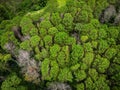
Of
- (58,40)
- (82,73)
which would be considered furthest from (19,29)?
(82,73)

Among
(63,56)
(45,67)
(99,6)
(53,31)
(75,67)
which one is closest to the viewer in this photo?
(75,67)

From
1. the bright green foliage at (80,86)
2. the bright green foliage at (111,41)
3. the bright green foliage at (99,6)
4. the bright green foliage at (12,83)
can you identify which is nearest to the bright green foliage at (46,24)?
the bright green foliage at (99,6)

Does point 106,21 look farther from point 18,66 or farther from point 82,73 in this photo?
point 18,66

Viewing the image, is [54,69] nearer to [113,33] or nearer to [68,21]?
[68,21]

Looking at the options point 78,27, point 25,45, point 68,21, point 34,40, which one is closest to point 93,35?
point 78,27

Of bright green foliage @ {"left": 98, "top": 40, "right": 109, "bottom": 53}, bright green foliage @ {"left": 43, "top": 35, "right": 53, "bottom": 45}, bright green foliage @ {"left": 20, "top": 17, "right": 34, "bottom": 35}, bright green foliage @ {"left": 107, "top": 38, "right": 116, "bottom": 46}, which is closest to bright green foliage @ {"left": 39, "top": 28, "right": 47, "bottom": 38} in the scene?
bright green foliage @ {"left": 43, "top": 35, "right": 53, "bottom": 45}

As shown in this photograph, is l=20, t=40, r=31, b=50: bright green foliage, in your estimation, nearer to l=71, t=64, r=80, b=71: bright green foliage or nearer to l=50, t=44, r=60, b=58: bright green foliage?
l=50, t=44, r=60, b=58: bright green foliage

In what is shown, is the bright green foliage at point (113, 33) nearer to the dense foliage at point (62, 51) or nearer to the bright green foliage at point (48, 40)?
the dense foliage at point (62, 51)

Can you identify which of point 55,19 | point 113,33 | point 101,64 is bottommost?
point 101,64
